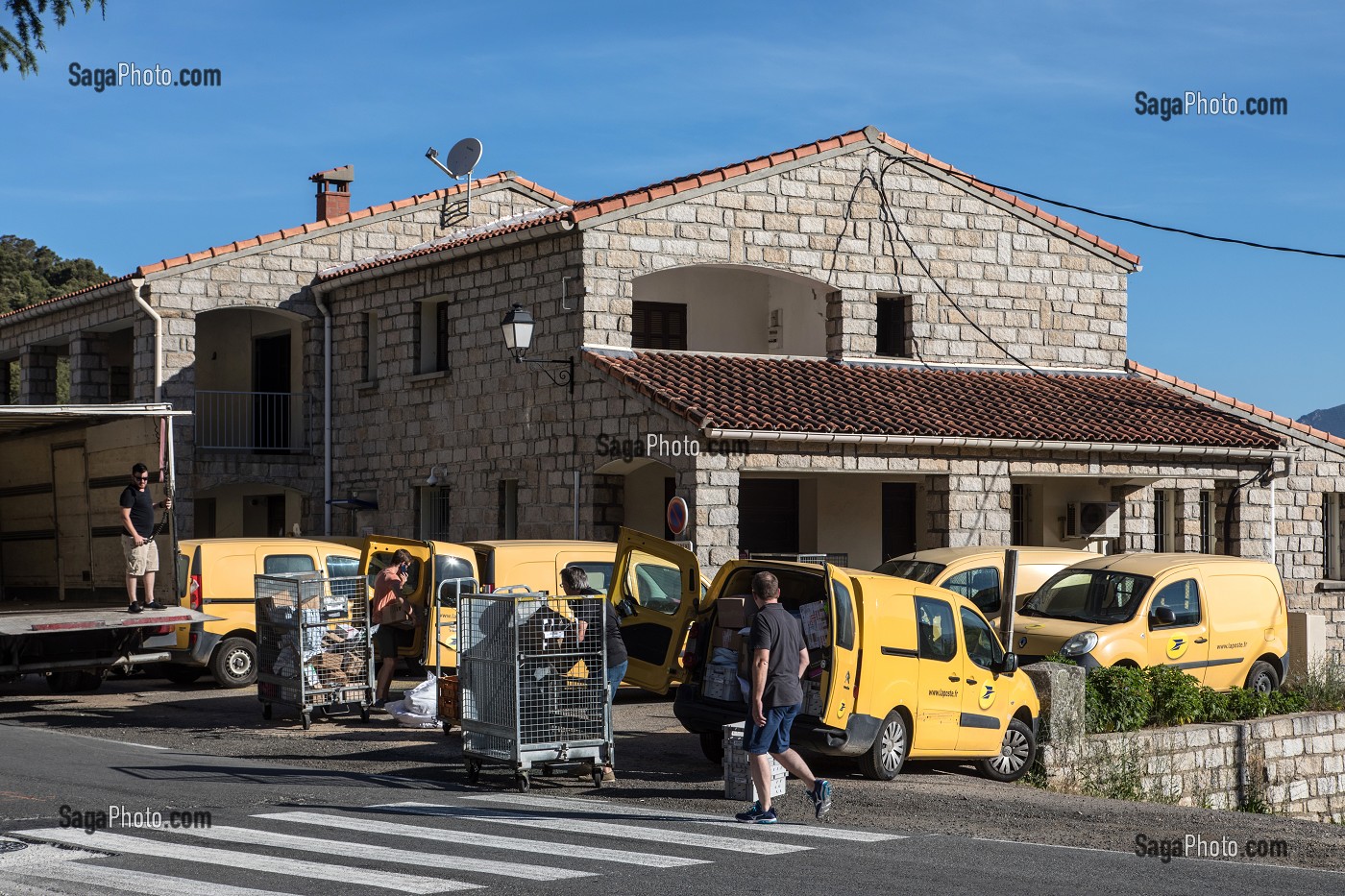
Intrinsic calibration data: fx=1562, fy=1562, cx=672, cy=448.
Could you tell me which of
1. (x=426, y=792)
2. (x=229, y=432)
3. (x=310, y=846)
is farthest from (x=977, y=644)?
(x=229, y=432)

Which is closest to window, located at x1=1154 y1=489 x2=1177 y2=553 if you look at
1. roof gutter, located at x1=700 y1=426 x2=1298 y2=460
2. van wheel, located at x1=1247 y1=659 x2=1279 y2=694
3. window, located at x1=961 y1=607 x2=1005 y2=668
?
roof gutter, located at x1=700 y1=426 x2=1298 y2=460

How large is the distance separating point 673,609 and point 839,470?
5.32 meters

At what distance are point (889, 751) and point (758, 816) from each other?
221 centimetres

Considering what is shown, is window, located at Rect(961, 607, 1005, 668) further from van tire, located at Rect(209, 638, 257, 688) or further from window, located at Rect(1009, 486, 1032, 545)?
window, located at Rect(1009, 486, 1032, 545)

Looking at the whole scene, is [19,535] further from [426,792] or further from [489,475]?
[426,792]

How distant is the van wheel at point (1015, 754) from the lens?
13594mm

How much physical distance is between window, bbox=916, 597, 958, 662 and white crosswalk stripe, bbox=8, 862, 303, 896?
6.23 m

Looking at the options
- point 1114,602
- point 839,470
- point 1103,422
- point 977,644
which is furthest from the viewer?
point 1103,422

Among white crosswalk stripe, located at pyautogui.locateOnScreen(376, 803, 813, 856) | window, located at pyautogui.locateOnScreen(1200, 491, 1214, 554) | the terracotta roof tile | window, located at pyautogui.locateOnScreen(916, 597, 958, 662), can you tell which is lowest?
white crosswalk stripe, located at pyautogui.locateOnScreen(376, 803, 813, 856)

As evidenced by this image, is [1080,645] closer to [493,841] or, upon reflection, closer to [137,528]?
[493,841]

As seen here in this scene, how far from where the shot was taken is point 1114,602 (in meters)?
17.0

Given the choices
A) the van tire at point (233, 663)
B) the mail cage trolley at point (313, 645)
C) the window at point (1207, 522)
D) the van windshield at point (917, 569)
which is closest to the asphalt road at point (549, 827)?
the mail cage trolley at point (313, 645)

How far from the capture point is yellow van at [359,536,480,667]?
16.2 m

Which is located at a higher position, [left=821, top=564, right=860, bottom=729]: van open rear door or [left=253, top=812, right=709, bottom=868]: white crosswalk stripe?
[left=821, top=564, right=860, bottom=729]: van open rear door
